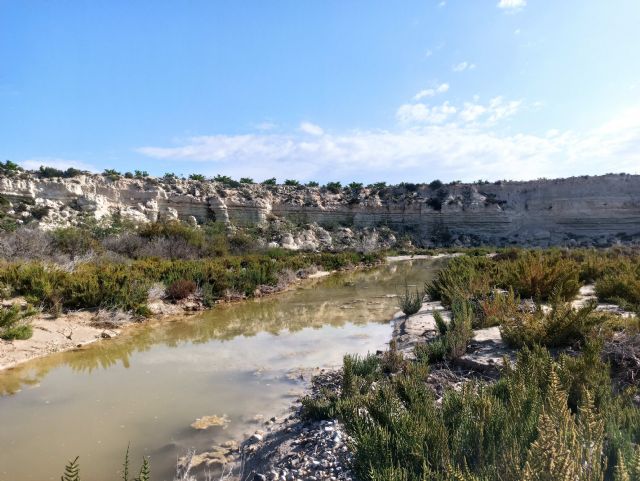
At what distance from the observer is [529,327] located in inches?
243

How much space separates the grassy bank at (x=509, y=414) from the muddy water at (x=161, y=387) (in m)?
1.50

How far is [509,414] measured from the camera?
2.89 m

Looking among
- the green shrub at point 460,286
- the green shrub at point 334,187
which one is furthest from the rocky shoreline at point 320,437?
the green shrub at point 334,187

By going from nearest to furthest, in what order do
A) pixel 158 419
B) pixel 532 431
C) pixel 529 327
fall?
pixel 532 431 → pixel 158 419 → pixel 529 327

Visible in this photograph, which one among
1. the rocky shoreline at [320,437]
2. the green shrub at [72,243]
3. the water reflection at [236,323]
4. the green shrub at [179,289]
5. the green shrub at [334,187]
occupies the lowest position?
the water reflection at [236,323]

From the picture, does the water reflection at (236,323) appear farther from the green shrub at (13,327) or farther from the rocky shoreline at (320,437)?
the rocky shoreline at (320,437)

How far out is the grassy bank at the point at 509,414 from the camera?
7.07 ft

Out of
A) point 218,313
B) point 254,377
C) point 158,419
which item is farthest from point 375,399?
point 218,313

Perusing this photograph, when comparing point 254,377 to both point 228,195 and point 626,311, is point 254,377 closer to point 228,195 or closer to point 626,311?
point 626,311

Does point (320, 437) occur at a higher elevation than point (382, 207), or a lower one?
lower

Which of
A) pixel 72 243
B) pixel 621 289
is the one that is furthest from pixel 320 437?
pixel 72 243

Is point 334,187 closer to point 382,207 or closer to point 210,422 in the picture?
point 382,207

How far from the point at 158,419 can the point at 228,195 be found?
3765 centimetres

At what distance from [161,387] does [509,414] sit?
511 centimetres
